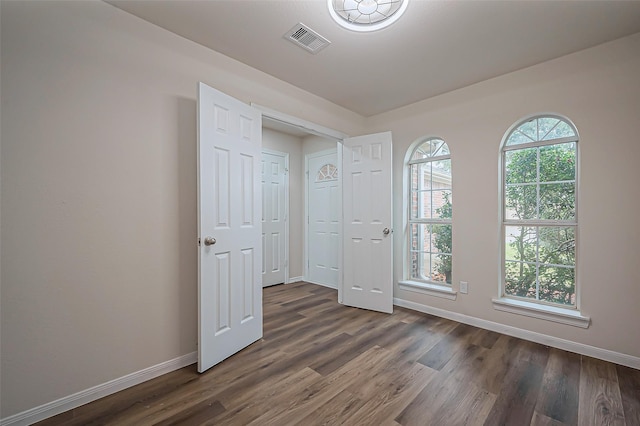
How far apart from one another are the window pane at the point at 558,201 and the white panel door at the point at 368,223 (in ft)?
4.77

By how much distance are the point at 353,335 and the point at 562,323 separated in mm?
1824

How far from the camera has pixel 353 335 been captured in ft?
8.55

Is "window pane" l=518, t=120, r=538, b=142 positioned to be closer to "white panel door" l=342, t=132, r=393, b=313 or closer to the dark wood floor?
"white panel door" l=342, t=132, r=393, b=313

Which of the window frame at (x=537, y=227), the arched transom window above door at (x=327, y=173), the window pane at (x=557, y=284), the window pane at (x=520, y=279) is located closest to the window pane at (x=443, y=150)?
the window frame at (x=537, y=227)

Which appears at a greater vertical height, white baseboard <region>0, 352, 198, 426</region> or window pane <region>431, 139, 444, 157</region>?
window pane <region>431, 139, 444, 157</region>

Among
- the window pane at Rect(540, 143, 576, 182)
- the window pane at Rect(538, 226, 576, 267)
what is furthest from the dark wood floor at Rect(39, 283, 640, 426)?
the window pane at Rect(540, 143, 576, 182)

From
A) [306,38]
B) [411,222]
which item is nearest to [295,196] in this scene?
[411,222]

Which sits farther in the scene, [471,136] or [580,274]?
[471,136]

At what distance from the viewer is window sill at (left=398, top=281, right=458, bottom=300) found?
303cm

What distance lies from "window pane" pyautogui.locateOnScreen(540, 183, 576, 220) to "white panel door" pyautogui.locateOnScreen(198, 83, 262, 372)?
2726 millimetres

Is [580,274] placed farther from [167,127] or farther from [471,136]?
[167,127]

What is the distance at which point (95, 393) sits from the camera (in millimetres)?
1691

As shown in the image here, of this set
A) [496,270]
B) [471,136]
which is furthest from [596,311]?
[471,136]

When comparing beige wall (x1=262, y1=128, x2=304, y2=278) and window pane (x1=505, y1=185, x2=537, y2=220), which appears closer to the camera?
window pane (x1=505, y1=185, x2=537, y2=220)
